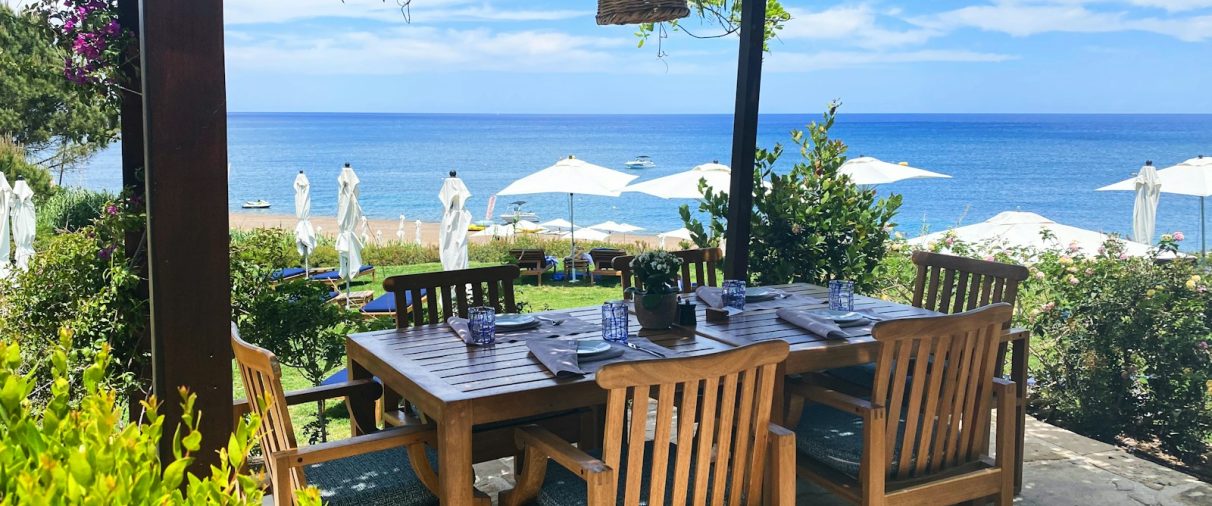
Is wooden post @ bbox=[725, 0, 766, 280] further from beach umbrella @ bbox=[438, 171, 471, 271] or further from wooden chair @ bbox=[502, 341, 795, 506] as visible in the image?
beach umbrella @ bbox=[438, 171, 471, 271]

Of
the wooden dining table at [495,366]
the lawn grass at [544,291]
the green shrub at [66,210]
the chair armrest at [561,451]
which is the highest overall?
the wooden dining table at [495,366]

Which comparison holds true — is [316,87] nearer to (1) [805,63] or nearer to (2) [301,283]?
(1) [805,63]

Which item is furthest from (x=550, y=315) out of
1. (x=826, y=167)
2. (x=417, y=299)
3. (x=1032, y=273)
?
(x=1032, y=273)

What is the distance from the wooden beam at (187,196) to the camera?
1862 mm

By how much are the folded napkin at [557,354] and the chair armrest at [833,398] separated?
0.70 meters

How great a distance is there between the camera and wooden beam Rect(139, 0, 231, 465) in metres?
1.86

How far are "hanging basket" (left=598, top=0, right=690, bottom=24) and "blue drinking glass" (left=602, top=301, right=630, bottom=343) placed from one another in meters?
1.27

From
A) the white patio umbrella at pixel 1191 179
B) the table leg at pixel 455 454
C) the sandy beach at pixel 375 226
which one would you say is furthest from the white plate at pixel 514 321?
the sandy beach at pixel 375 226

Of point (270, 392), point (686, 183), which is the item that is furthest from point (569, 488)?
point (686, 183)

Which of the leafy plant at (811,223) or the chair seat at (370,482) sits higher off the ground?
the leafy plant at (811,223)

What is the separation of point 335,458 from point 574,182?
10.1m

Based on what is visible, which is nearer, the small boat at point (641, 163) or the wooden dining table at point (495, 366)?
the wooden dining table at point (495, 366)

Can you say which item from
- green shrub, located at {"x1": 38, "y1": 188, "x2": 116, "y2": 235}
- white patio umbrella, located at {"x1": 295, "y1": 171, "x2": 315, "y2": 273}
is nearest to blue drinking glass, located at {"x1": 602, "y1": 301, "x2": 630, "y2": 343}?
white patio umbrella, located at {"x1": 295, "y1": 171, "x2": 315, "y2": 273}

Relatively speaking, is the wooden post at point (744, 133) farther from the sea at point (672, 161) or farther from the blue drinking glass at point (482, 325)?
the sea at point (672, 161)
